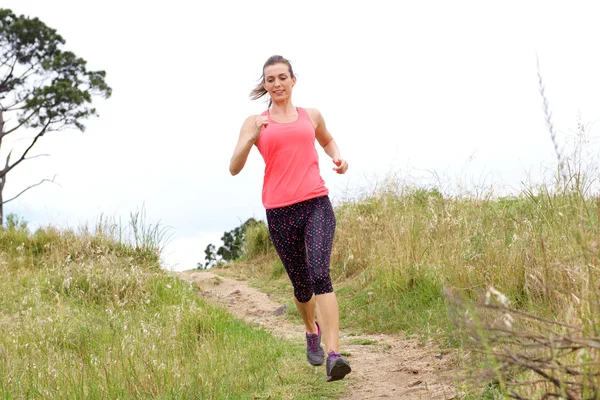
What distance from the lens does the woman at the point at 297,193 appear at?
459 centimetres

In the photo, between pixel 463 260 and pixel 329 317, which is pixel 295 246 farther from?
pixel 463 260

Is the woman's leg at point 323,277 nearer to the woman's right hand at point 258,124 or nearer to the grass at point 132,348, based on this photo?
the grass at point 132,348

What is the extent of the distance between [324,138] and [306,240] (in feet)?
3.71

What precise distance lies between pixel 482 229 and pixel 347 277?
3.38 metres

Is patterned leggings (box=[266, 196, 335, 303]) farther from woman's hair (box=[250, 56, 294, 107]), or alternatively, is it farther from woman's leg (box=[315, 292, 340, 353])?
woman's hair (box=[250, 56, 294, 107])

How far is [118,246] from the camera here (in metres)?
10.9

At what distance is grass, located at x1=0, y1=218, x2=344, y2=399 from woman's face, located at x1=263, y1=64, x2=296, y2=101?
224 centimetres

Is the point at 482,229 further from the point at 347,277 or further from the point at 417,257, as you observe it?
the point at 347,277

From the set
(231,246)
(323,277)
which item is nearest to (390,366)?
(323,277)

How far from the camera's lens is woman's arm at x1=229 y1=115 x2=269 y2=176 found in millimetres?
4764

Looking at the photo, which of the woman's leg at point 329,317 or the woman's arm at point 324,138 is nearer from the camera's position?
the woman's leg at point 329,317

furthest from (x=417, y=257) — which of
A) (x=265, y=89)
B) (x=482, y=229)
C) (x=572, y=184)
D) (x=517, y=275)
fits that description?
(x=265, y=89)

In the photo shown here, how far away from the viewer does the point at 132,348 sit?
4727 millimetres

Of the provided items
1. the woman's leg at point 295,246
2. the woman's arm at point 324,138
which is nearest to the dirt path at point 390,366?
the woman's leg at point 295,246
